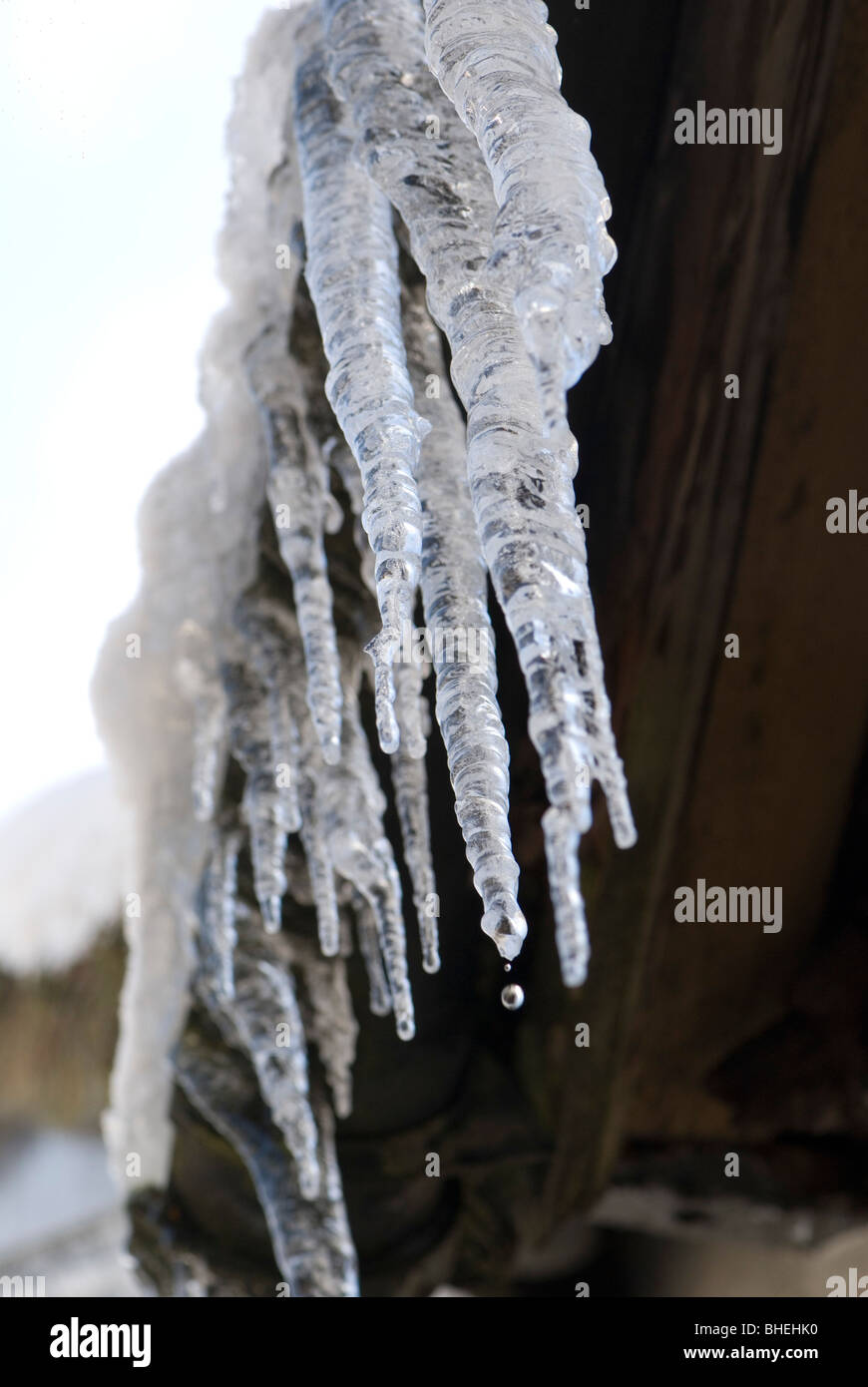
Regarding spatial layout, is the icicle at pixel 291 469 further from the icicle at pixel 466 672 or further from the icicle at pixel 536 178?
the icicle at pixel 536 178

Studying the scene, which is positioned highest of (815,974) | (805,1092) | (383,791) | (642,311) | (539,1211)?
(642,311)

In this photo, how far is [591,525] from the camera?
1.18m

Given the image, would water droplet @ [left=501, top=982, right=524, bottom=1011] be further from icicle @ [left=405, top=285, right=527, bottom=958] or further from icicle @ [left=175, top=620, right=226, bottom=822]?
icicle @ [left=175, top=620, right=226, bottom=822]

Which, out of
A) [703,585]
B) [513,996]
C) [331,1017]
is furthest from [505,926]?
[331,1017]

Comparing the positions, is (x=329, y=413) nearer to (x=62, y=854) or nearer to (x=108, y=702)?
(x=108, y=702)

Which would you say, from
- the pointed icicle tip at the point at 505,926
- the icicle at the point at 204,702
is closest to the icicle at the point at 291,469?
the icicle at the point at 204,702

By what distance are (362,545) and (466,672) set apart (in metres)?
0.44

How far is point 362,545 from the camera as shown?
1116 millimetres

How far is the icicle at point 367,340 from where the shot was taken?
0.65 m

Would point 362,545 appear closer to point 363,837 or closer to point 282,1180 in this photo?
point 363,837

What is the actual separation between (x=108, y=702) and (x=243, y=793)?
8.7 inches

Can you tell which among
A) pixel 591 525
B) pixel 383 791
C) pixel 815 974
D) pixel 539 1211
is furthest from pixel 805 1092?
pixel 591 525

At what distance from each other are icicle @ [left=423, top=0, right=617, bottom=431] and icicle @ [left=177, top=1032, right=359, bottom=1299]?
1.12 metres

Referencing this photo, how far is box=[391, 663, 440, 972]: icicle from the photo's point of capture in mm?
989
